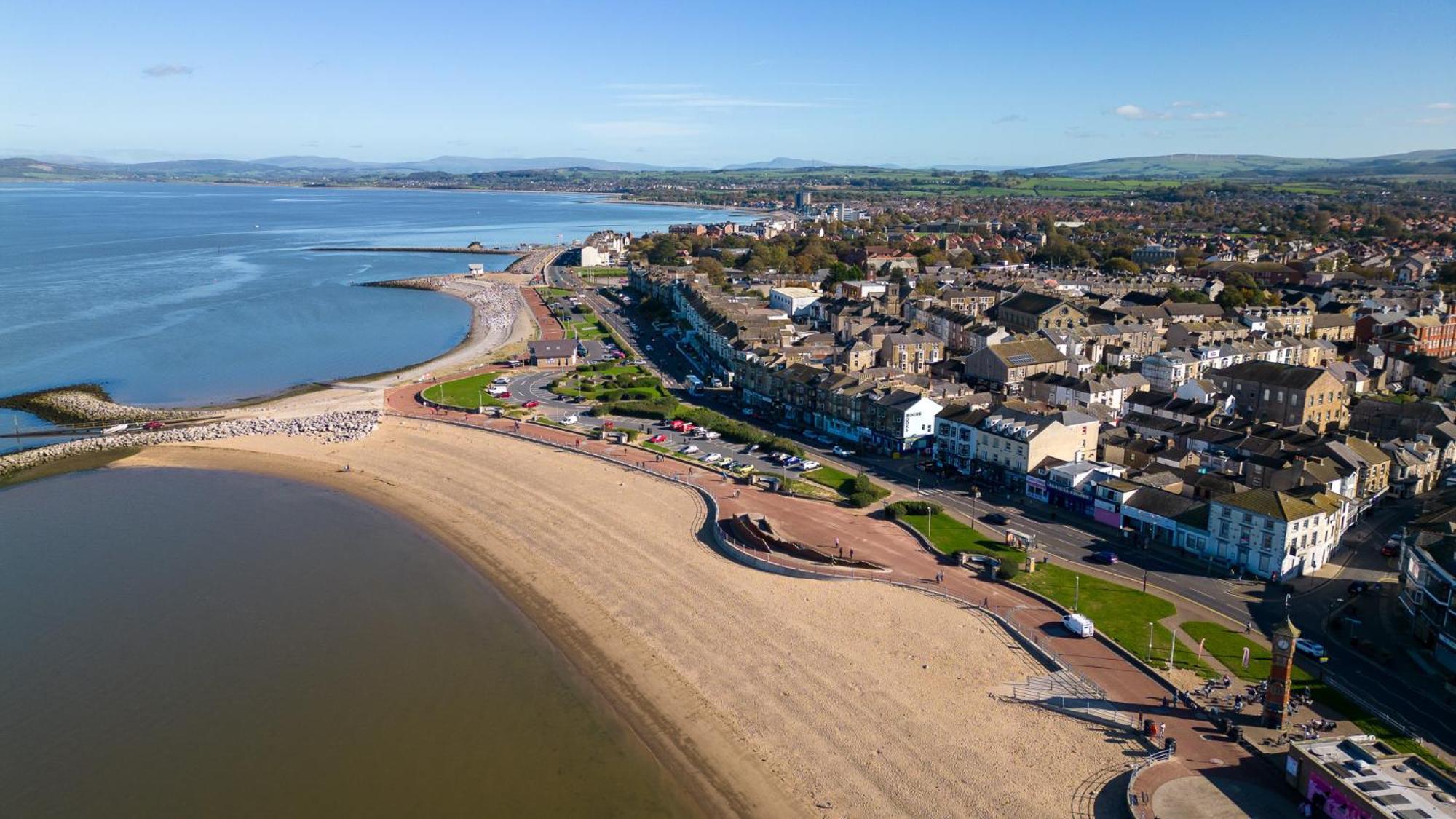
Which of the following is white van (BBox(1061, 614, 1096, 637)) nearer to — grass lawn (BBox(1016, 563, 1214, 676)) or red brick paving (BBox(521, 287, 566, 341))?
grass lawn (BBox(1016, 563, 1214, 676))

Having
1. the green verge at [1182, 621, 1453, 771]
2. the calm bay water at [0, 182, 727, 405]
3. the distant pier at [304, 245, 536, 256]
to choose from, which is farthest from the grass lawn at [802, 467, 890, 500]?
the distant pier at [304, 245, 536, 256]

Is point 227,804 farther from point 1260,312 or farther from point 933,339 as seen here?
point 1260,312

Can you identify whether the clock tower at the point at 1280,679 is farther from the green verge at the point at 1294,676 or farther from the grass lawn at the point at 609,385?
the grass lawn at the point at 609,385

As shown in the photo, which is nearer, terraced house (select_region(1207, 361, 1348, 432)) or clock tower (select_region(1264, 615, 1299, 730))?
clock tower (select_region(1264, 615, 1299, 730))

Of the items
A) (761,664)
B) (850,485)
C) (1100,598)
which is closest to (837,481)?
(850,485)

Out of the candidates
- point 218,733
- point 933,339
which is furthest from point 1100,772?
point 933,339

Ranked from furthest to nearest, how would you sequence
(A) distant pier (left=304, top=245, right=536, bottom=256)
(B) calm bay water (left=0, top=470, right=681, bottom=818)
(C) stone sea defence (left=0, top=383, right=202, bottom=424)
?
(A) distant pier (left=304, top=245, right=536, bottom=256), (C) stone sea defence (left=0, top=383, right=202, bottom=424), (B) calm bay water (left=0, top=470, right=681, bottom=818)

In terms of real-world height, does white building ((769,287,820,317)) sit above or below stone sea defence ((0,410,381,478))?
above
